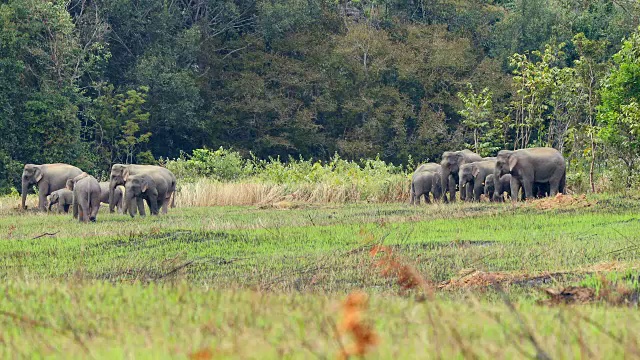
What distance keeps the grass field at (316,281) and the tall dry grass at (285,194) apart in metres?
3.20

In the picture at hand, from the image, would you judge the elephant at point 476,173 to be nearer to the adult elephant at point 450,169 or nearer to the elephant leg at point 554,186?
the adult elephant at point 450,169

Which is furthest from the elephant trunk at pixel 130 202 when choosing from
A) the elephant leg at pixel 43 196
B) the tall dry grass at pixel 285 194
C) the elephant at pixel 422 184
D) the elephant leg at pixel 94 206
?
the elephant at pixel 422 184

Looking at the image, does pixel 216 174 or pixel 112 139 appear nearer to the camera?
pixel 216 174

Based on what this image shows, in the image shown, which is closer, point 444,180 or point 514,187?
point 514,187

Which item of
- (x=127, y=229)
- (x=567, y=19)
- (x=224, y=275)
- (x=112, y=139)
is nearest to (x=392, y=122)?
(x=567, y=19)

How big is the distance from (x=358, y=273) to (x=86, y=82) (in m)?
46.5

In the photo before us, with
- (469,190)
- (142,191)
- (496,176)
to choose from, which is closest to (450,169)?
(469,190)

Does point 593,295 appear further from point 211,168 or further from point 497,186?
point 211,168

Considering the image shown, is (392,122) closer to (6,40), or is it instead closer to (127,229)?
(6,40)

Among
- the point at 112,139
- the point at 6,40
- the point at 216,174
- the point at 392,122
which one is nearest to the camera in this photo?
the point at 216,174

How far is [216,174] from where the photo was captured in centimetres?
4359

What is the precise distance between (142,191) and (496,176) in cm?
1017

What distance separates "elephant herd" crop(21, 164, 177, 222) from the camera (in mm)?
26266

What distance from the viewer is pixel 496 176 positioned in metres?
31.8
